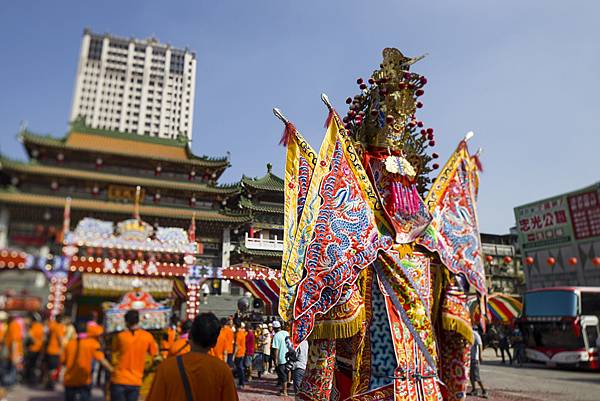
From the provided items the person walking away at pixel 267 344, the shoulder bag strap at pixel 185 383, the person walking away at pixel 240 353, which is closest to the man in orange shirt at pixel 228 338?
the person walking away at pixel 240 353

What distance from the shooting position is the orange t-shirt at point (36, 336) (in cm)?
203

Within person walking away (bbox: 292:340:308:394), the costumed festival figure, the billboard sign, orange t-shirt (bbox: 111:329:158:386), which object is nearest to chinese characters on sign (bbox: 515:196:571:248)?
the billboard sign

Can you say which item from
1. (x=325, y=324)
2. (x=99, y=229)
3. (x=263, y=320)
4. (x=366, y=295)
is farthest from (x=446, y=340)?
(x=263, y=320)

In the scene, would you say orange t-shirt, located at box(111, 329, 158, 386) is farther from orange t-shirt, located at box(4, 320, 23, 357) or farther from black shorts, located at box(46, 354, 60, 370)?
orange t-shirt, located at box(4, 320, 23, 357)

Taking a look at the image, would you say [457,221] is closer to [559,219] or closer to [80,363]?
[80,363]

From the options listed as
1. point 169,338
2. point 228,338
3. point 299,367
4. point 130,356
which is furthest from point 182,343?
point 228,338

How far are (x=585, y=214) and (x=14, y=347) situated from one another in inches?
960

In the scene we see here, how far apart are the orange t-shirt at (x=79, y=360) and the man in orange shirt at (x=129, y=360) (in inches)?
9.3

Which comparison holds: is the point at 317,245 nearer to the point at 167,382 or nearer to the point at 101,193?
the point at 167,382

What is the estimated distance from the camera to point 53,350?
2113mm

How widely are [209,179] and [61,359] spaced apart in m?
3.51

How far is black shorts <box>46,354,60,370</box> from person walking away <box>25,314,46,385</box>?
52 millimetres

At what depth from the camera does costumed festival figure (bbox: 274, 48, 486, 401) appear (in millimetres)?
2812

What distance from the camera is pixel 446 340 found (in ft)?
11.0
